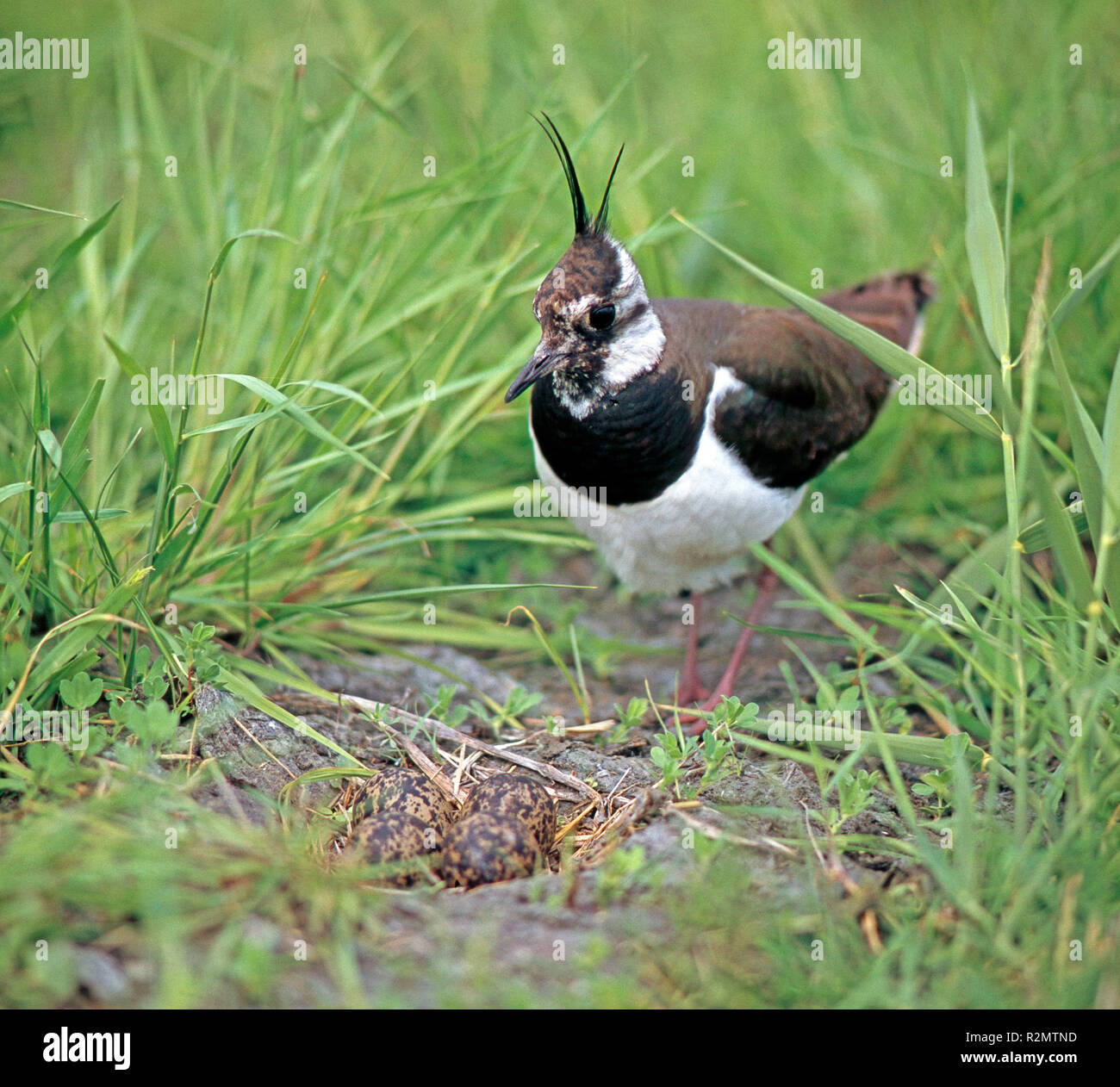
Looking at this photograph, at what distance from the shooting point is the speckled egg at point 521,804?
2777 millimetres

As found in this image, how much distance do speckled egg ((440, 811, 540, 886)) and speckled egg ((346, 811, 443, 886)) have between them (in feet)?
0.24

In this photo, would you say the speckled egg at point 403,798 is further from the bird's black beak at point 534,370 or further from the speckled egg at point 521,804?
the bird's black beak at point 534,370

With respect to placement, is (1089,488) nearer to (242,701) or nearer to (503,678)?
(503,678)

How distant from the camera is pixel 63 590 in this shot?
10.1 feet

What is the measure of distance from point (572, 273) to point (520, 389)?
1.39 feet

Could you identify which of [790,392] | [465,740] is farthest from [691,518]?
[465,740]

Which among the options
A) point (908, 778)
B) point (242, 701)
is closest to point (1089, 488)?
point (908, 778)

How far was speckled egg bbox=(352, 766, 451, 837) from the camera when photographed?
2.82 meters

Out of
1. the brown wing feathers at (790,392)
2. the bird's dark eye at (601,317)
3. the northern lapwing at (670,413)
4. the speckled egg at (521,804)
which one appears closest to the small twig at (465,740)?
the speckled egg at (521,804)

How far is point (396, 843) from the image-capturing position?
2699 millimetres

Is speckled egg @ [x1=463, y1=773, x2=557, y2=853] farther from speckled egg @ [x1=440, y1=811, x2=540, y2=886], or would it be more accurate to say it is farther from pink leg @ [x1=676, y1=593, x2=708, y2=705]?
pink leg @ [x1=676, y1=593, x2=708, y2=705]

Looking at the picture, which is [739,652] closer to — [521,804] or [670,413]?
[670,413]

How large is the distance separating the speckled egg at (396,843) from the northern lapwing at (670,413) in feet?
4.04

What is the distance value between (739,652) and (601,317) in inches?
52.9
